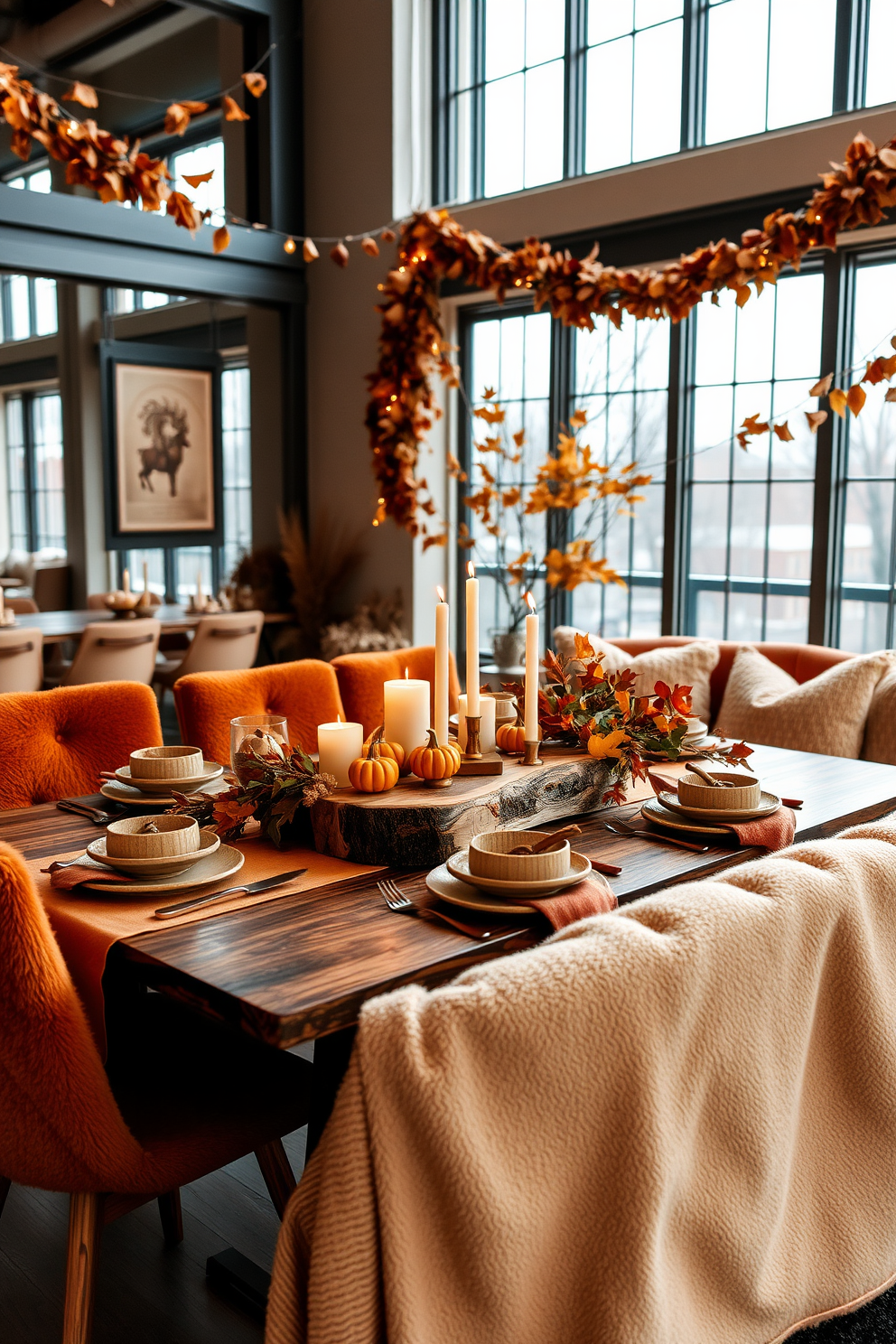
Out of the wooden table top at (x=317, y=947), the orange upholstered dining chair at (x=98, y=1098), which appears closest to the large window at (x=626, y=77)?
the wooden table top at (x=317, y=947)

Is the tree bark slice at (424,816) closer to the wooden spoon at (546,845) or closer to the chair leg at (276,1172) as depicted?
the wooden spoon at (546,845)

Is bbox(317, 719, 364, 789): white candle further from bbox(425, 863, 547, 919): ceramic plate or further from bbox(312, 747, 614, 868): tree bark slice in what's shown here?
bbox(425, 863, 547, 919): ceramic plate

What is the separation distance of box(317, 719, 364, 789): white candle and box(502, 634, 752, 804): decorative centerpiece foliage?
437 millimetres

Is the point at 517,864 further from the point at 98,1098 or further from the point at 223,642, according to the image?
the point at 223,642

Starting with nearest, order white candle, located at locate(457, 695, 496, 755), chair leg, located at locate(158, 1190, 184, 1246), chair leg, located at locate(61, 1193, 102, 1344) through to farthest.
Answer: chair leg, located at locate(61, 1193, 102, 1344) → chair leg, located at locate(158, 1190, 184, 1246) → white candle, located at locate(457, 695, 496, 755)

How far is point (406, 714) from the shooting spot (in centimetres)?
195

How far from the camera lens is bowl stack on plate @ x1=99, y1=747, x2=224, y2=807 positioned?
6.61 feet

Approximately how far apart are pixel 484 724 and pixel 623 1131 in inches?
43.7

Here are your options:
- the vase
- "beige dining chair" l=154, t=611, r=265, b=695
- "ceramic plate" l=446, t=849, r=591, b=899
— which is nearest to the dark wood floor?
"ceramic plate" l=446, t=849, r=591, b=899

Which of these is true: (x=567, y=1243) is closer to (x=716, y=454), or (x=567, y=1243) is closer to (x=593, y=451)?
(x=716, y=454)

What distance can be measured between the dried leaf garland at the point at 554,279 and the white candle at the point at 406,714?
1.52 meters

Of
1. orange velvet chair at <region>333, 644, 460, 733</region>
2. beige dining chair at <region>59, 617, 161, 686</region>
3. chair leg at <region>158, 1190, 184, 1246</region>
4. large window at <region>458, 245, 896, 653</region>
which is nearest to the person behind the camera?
chair leg at <region>158, 1190, 184, 1246</region>

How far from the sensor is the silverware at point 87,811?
6.42 ft

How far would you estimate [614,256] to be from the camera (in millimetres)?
4879
